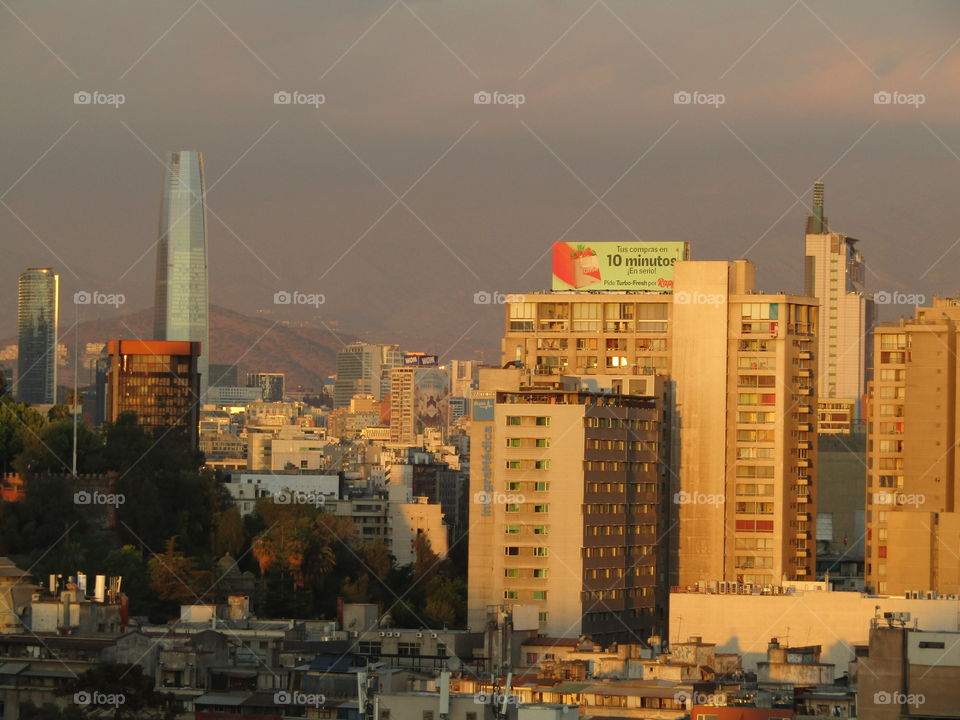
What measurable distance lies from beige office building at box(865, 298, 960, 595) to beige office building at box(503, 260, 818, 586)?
2.82 meters

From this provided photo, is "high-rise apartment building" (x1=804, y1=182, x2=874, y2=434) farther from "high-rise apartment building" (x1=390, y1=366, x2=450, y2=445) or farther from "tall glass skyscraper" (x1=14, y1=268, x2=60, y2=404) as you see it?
"tall glass skyscraper" (x1=14, y1=268, x2=60, y2=404)

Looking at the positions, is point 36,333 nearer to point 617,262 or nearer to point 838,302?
point 838,302

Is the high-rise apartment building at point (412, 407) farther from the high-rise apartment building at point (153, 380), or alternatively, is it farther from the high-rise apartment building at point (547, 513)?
the high-rise apartment building at point (547, 513)

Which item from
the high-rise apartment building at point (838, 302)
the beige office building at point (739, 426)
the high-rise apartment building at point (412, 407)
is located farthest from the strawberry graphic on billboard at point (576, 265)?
the high-rise apartment building at point (412, 407)

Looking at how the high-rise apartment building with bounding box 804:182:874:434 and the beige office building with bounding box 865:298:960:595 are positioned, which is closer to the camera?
the beige office building with bounding box 865:298:960:595

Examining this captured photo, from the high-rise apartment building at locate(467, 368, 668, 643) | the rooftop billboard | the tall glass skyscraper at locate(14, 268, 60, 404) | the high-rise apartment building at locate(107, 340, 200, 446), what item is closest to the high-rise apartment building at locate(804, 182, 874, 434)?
the high-rise apartment building at locate(107, 340, 200, 446)

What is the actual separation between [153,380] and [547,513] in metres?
65.0

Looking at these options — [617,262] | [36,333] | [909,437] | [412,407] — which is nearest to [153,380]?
[36,333]

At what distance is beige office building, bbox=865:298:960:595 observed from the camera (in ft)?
254

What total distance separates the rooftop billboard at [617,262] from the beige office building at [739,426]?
283cm

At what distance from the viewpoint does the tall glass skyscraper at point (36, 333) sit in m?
165

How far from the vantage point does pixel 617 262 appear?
88.8 m

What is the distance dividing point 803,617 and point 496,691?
804 inches

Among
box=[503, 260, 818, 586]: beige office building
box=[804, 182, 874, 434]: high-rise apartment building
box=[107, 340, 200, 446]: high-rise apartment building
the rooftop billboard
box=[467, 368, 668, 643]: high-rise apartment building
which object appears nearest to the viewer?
box=[467, 368, 668, 643]: high-rise apartment building
